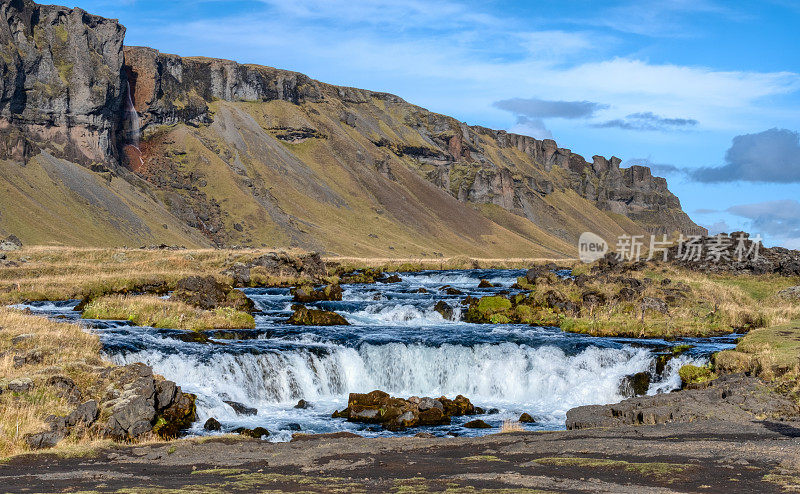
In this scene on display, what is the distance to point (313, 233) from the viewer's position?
5969 inches

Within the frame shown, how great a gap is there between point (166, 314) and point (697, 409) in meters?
27.7

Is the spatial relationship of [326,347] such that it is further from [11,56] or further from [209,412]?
[11,56]

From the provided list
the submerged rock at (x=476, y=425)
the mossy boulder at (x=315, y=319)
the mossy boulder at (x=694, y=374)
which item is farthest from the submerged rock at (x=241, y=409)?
the mossy boulder at (x=694, y=374)

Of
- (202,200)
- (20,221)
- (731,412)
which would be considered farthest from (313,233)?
(731,412)

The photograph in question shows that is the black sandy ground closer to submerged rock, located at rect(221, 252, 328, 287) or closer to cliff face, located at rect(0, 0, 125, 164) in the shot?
submerged rock, located at rect(221, 252, 328, 287)

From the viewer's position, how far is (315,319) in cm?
3959

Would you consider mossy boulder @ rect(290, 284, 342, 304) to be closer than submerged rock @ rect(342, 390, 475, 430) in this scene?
No

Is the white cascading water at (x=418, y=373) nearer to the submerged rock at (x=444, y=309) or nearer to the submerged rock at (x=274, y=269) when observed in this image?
the submerged rock at (x=444, y=309)

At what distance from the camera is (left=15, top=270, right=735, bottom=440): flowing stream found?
24.9 meters

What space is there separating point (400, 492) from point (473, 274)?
242 ft

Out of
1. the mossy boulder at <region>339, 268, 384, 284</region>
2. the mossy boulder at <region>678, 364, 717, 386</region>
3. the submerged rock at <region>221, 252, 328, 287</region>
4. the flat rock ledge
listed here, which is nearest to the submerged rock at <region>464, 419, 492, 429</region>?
the flat rock ledge

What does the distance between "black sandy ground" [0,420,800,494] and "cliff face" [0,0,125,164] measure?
390ft

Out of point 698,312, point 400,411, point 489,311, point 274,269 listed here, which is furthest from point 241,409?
point 274,269

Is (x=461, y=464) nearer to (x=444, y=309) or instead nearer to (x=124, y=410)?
(x=124, y=410)
